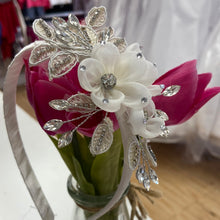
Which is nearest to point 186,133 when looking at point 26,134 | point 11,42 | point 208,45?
point 208,45

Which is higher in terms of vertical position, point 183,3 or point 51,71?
point 51,71

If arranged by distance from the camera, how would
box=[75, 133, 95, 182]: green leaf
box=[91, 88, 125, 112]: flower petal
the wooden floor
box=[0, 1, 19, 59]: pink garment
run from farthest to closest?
1. box=[0, 1, 19, 59]: pink garment
2. the wooden floor
3. box=[75, 133, 95, 182]: green leaf
4. box=[91, 88, 125, 112]: flower petal

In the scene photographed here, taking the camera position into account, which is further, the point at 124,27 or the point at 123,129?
the point at 124,27

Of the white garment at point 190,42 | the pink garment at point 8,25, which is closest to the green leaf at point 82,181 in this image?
the white garment at point 190,42

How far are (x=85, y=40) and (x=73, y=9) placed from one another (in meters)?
2.21

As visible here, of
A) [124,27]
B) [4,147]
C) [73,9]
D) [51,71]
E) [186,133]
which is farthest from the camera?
[73,9]

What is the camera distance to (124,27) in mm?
1493

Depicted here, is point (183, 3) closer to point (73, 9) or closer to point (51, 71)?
point (51, 71)

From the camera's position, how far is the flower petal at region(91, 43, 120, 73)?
0.23m

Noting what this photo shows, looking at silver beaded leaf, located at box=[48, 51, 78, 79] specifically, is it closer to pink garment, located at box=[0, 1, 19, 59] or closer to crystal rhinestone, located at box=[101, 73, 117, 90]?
crystal rhinestone, located at box=[101, 73, 117, 90]

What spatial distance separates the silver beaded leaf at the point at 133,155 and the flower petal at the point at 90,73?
62 millimetres

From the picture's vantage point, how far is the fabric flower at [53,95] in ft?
0.84

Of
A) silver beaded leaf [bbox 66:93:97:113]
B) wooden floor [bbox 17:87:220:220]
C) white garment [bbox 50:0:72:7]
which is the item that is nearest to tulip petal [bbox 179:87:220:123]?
silver beaded leaf [bbox 66:93:97:113]

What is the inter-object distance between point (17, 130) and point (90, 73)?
14 cm
